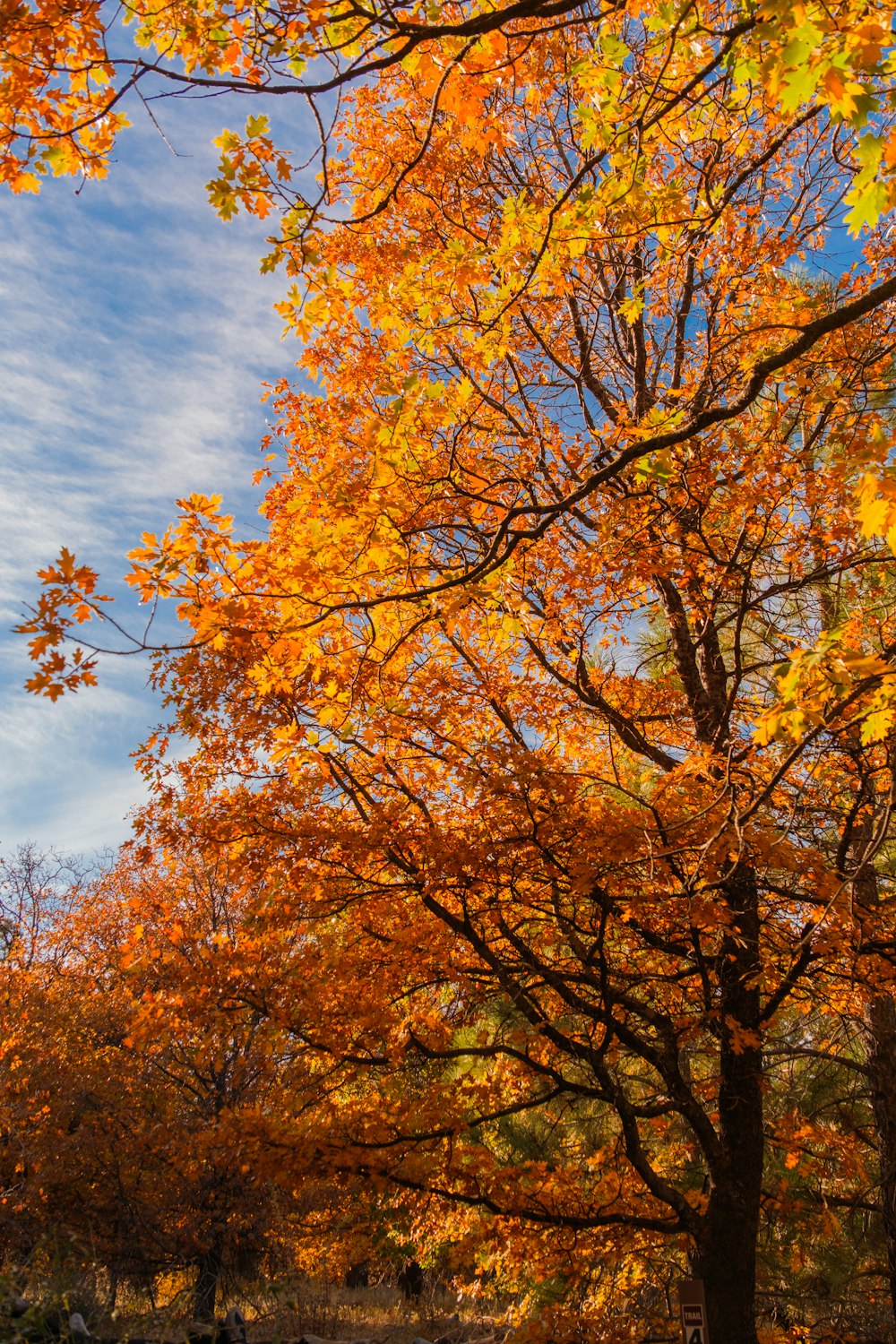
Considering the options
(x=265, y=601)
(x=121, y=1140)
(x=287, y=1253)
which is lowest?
(x=287, y=1253)

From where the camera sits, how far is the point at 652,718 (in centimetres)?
726

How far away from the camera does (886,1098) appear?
7238mm

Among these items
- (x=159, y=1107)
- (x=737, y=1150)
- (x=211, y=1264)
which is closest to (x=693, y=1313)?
(x=737, y=1150)

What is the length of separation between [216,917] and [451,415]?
10.3 meters

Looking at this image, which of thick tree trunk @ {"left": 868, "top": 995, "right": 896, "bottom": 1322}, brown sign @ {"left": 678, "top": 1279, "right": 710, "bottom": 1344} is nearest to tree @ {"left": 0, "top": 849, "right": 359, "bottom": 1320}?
brown sign @ {"left": 678, "top": 1279, "right": 710, "bottom": 1344}

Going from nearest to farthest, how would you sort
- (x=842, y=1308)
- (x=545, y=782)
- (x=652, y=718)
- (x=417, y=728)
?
(x=545, y=782), (x=417, y=728), (x=652, y=718), (x=842, y=1308)

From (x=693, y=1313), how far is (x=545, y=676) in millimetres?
4759

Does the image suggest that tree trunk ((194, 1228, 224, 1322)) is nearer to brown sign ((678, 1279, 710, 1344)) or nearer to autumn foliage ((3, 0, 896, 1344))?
autumn foliage ((3, 0, 896, 1344))

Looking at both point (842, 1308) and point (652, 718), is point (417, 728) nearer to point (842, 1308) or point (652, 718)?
point (652, 718)

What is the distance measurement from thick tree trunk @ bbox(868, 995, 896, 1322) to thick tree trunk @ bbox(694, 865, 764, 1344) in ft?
4.34

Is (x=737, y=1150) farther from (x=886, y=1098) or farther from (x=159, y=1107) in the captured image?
(x=159, y=1107)

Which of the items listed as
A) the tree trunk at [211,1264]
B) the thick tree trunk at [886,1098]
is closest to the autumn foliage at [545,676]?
the thick tree trunk at [886,1098]

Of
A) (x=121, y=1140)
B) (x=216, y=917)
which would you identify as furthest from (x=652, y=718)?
(x=121, y=1140)

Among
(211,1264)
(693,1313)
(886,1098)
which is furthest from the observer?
(211,1264)
